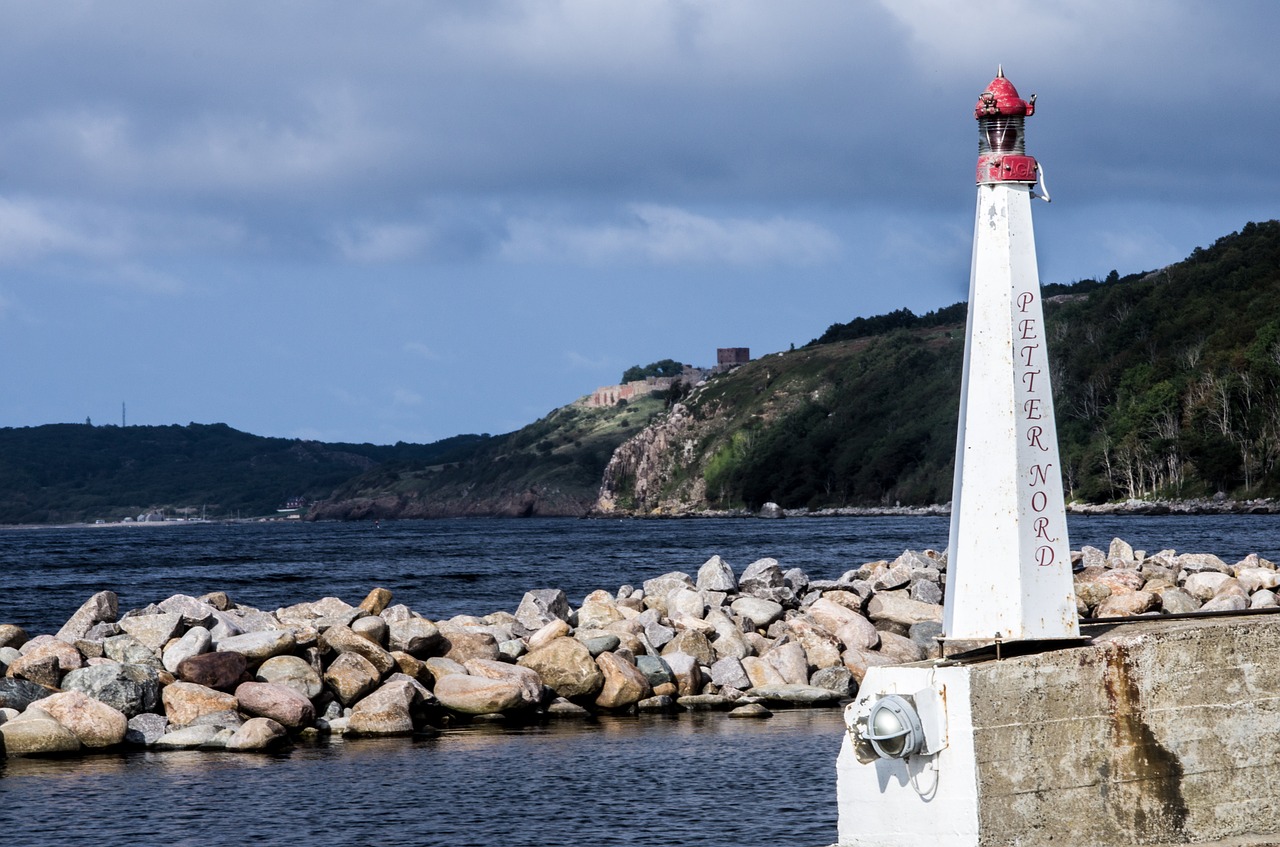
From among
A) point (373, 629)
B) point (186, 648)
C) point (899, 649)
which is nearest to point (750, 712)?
point (899, 649)

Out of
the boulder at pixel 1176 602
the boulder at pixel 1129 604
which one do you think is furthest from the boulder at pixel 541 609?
the boulder at pixel 1176 602

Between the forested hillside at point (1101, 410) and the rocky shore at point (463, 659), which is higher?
the forested hillside at point (1101, 410)

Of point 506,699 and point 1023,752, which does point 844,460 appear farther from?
point 1023,752

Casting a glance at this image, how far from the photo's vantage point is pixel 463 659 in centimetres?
2183

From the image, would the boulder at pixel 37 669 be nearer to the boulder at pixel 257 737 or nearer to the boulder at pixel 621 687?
the boulder at pixel 257 737

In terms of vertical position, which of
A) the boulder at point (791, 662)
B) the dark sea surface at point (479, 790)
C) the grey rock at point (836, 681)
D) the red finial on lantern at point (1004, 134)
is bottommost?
the dark sea surface at point (479, 790)

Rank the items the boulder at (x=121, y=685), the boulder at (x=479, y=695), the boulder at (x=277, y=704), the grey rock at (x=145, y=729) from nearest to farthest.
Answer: the grey rock at (x=145, y=729) < the boulder at (x=277, y=704) < the boulder at (x=121, y=685) < the boulder at (x=479, y=695)

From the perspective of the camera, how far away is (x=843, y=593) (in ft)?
83.1

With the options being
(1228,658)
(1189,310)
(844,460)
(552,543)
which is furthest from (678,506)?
(1228,658)

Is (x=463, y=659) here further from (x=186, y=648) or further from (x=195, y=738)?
(x=195, y=738)

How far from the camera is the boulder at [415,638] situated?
2139 cm

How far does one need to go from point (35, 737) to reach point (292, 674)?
10.7 ft

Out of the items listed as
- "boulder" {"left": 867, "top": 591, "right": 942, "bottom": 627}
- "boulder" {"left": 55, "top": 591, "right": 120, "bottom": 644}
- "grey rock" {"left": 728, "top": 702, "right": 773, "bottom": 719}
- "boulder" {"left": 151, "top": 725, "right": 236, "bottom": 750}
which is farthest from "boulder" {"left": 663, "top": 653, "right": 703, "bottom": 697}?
"boulder" {"left": 55, "top": 591, "right": 120, "bottom": 644}

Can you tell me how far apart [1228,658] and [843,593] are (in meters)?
15.7
